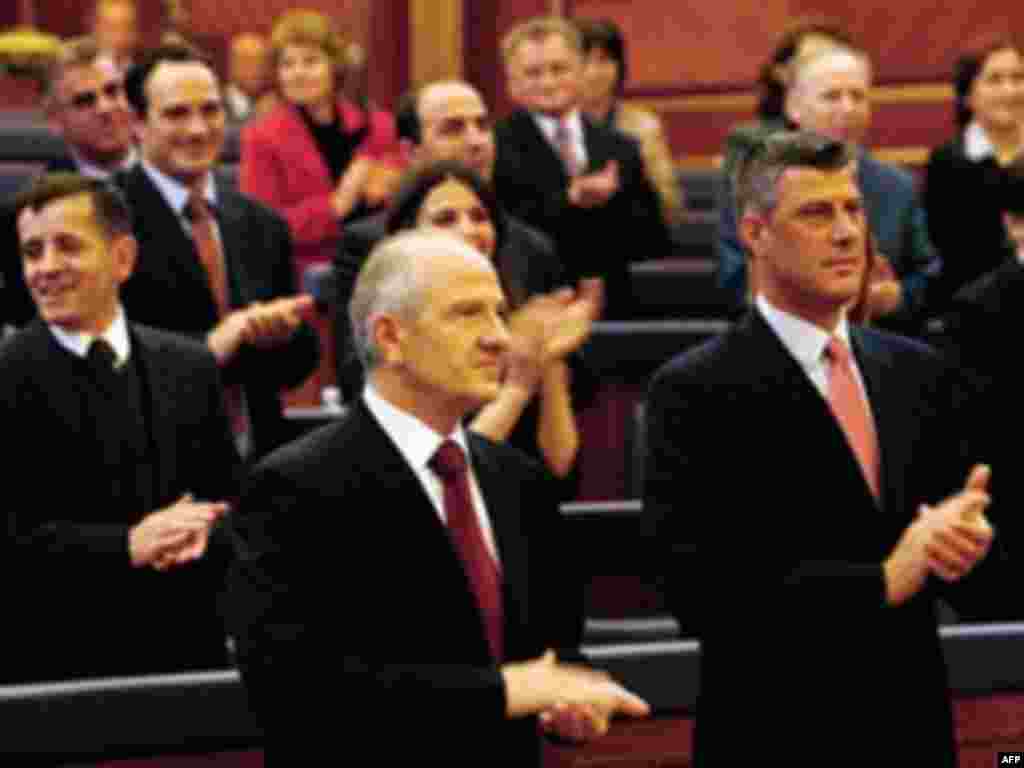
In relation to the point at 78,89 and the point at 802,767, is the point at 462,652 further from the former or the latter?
the point at 78,89

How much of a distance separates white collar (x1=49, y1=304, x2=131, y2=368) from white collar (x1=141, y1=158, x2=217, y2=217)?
2.56 ft

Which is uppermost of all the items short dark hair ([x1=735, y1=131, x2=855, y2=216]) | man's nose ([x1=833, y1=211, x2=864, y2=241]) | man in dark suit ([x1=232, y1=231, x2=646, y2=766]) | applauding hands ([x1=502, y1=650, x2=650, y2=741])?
short dark hair ([x1=735, y1=131, x2=855, y2=216])

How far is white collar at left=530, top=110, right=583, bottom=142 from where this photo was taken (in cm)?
486

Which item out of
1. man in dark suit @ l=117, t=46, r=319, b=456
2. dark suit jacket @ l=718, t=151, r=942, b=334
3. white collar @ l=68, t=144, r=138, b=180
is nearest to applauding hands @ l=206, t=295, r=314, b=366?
man in dark suit @ l=117, t=46, r=319, b=456

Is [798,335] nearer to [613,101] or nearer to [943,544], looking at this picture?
[943,544]

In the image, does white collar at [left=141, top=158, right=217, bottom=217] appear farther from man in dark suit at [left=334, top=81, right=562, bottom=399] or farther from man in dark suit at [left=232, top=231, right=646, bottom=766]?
man in dark suit at [left=232, top=231, right=646, bottom=766]

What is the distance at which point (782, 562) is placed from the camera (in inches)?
98.0

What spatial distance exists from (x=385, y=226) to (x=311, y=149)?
1476 millimetres

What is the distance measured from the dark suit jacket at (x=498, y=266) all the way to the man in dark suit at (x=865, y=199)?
0.67 m

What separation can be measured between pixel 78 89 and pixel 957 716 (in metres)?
2.04

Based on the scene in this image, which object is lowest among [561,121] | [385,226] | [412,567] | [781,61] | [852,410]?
[412,567]

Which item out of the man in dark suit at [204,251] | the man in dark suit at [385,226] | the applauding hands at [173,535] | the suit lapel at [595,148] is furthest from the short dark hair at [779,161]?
the suit lapel at [595,148]

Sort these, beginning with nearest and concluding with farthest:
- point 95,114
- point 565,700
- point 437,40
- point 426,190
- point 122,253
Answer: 1. point 565,700
2. point 122,253
3. point 426,190
4. point 95,114
5. point 437,40

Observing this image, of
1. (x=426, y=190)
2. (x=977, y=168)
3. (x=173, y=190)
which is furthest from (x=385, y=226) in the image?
(x=977, y=168)
